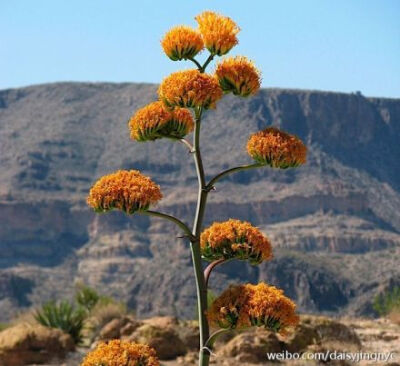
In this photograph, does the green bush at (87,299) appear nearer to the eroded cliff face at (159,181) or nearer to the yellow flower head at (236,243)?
the yellow flower head at (236,243)

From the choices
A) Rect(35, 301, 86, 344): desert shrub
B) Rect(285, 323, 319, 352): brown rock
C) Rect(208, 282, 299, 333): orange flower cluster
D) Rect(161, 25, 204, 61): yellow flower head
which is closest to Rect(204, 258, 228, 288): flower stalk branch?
Rect(208, 282, 299, 333): orange flower cluster

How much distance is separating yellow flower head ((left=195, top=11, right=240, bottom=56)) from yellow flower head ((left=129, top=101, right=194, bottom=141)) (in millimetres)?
567

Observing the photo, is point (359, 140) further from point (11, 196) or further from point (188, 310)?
point (188, 310)

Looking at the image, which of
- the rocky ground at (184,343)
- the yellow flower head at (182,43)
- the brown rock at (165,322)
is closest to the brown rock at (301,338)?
the rocky ground at (184,343)

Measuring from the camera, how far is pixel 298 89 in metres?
170

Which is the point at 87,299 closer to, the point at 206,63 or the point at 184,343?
the point at 184,343

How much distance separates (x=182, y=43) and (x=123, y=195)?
1.26m

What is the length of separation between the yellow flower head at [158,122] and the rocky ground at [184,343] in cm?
1061

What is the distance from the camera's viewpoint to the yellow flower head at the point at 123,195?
607 cm

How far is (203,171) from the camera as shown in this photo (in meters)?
6.42

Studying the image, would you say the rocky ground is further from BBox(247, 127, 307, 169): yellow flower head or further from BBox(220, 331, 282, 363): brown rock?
BBox(247, 127, 307, 169): yellow flower head

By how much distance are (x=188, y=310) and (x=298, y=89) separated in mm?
96543

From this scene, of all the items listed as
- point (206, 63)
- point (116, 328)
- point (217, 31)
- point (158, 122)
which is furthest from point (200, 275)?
point (116, 328)

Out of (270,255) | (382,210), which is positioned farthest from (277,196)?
(270,255)
